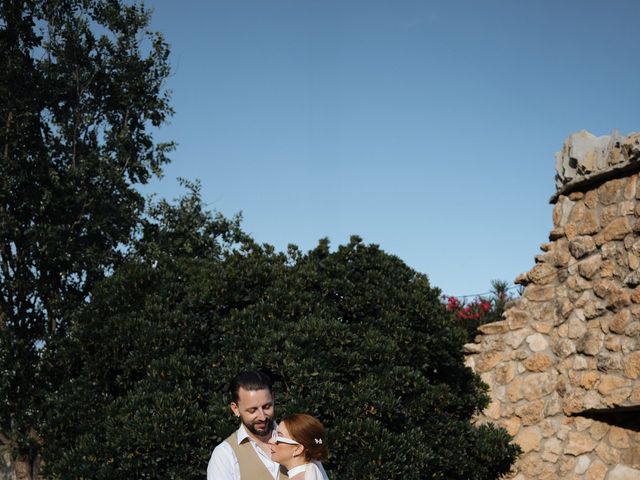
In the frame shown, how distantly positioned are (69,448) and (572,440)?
221 inches

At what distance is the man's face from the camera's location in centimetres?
443

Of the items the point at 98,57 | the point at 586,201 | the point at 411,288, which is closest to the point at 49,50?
the point at 98,57

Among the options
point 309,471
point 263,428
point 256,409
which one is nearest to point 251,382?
point 256,409

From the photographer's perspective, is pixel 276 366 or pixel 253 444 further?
pixel 276 366

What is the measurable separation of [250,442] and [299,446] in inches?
21.7

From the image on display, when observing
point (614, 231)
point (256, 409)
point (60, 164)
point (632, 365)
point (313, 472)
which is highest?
point (60, 164)

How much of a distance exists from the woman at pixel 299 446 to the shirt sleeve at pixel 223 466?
0.40 meters

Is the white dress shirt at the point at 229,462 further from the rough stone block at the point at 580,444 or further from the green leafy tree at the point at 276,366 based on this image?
the rough stone block at the point at 580,444

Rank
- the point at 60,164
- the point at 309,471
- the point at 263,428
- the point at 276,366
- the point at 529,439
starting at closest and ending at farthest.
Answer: the point at 309,471
the point at 263,428
the point at 276,366
the point at 529,439
the point at 60,164

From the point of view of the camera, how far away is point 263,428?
14.7ft

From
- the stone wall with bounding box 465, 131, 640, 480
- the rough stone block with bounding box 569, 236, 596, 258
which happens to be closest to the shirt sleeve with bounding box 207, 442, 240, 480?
the stone wall with bounding box 465, 131, 640, 480

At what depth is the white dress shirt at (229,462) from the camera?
171 inches

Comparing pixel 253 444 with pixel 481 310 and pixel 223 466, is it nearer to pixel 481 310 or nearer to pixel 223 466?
pixel 223 466

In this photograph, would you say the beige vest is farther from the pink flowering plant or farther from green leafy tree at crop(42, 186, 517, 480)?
the pink flowering plant
